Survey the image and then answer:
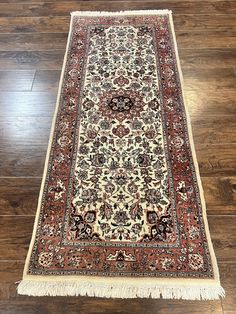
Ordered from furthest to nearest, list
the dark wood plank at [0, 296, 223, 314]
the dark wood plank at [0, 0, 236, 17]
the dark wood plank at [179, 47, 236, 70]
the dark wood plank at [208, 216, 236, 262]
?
the dark wood plank at [0, 0, 236, 17] → the dark wood plank at [179, 47, 236, 70] → the dark wood plank at [208, 216, 236, 262] → the dark wood plank at [0, 296, 223, 314]

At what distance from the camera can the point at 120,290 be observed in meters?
1.20

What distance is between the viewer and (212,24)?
7.26 ft

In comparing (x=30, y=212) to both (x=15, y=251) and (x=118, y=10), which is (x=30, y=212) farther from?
(x=118, y=10)

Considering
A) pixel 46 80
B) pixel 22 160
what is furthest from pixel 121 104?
pixel 22 160

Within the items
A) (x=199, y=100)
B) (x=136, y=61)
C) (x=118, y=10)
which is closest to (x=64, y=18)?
(x=118, y=10)

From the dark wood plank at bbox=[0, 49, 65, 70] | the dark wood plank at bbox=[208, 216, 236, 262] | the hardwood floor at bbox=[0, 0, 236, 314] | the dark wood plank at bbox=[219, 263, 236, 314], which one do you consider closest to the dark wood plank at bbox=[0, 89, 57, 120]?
the hardwood floor at bbox=[0, 0, 236, 314]

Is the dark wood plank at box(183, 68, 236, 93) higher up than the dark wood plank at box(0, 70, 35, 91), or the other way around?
the dark wood plank at box(183, 68, 236, 93)

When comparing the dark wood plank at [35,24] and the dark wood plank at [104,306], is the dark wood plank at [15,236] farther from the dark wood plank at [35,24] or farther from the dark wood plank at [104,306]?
the dark wood plank at [35,24]

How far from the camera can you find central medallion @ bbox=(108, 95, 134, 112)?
5.79 feet

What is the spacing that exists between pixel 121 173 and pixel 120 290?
1.63 ft

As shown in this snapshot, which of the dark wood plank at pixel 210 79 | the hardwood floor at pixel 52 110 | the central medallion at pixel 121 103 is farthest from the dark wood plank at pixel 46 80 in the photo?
the dark wood plank at pixel 210 79

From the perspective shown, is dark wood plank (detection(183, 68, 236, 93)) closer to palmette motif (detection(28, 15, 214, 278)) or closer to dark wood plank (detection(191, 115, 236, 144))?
palmette motif (detection(28, 15, 214, 278))

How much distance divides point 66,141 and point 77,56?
642 mm

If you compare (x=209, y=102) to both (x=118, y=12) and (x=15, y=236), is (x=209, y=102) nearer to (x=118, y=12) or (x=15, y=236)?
(x=118, y=12)
